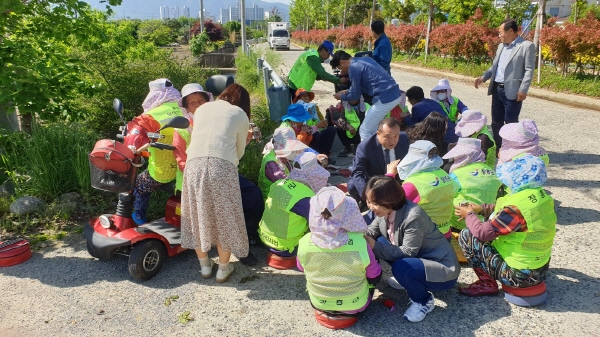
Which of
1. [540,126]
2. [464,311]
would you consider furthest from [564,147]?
[464,311]

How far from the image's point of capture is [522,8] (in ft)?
65.3

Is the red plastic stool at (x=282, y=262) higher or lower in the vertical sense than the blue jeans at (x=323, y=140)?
lower

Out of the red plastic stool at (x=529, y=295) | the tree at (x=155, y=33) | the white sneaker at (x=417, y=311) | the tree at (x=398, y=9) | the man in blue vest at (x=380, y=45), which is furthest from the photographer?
the tree at (x=398, y=9)

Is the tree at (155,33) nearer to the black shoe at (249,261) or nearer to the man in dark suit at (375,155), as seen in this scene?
the man in dark suit at (375,155)

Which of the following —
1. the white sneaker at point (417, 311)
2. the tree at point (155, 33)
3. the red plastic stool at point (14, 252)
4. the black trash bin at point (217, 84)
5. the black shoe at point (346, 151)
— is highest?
the tree at point (155, 33)

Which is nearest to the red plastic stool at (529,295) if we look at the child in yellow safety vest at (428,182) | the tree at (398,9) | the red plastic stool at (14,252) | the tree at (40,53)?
the child in yellow safety vest at (428,182)

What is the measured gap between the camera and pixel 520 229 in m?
3.01

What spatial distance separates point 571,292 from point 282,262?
229cm

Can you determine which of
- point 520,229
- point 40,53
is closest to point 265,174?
point 520,229

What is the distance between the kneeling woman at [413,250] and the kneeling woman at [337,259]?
0.19 m

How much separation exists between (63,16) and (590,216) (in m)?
6.76

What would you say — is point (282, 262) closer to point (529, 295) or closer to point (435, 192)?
point (435, 192)

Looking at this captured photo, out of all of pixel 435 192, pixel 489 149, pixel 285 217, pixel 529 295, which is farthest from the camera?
pixel 489 149

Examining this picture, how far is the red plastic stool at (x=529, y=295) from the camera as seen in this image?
321cm
